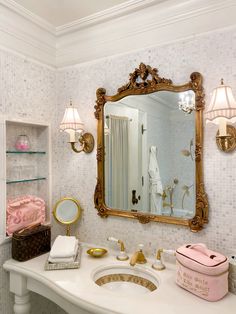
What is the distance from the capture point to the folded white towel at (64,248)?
5.26 feet

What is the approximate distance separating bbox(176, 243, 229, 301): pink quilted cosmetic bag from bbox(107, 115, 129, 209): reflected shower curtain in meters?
0.62

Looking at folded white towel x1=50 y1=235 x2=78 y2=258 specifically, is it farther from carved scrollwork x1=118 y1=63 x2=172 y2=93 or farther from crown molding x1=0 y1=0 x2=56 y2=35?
crown molding x1=0 y1=0 x2=56 y2=35

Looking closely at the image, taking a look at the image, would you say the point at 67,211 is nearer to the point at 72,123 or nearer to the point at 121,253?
the point at 121,253

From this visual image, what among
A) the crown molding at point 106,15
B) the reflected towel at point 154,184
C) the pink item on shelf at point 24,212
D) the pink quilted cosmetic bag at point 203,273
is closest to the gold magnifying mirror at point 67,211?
the pink item on shelf at point 24,212

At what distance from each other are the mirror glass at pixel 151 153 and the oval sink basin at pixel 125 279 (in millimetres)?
395

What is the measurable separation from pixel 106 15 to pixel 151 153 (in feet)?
3.47

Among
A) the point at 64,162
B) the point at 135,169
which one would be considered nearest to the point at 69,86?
the point at 64,162

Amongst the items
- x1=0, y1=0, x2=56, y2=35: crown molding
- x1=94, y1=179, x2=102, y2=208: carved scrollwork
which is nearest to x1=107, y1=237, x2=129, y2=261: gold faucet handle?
x1=94, y1=179, x2=102, y2=208: carved scrollwork

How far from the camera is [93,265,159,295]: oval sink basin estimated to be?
1.54m

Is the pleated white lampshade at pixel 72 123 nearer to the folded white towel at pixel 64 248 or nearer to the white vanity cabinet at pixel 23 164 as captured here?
the white vanity cabinet at pixel 23 164

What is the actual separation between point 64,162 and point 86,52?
925 millimetres

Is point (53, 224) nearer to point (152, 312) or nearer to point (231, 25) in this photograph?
point (152, 312)

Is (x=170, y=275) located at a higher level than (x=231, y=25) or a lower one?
lower

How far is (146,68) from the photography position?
5.76ft
